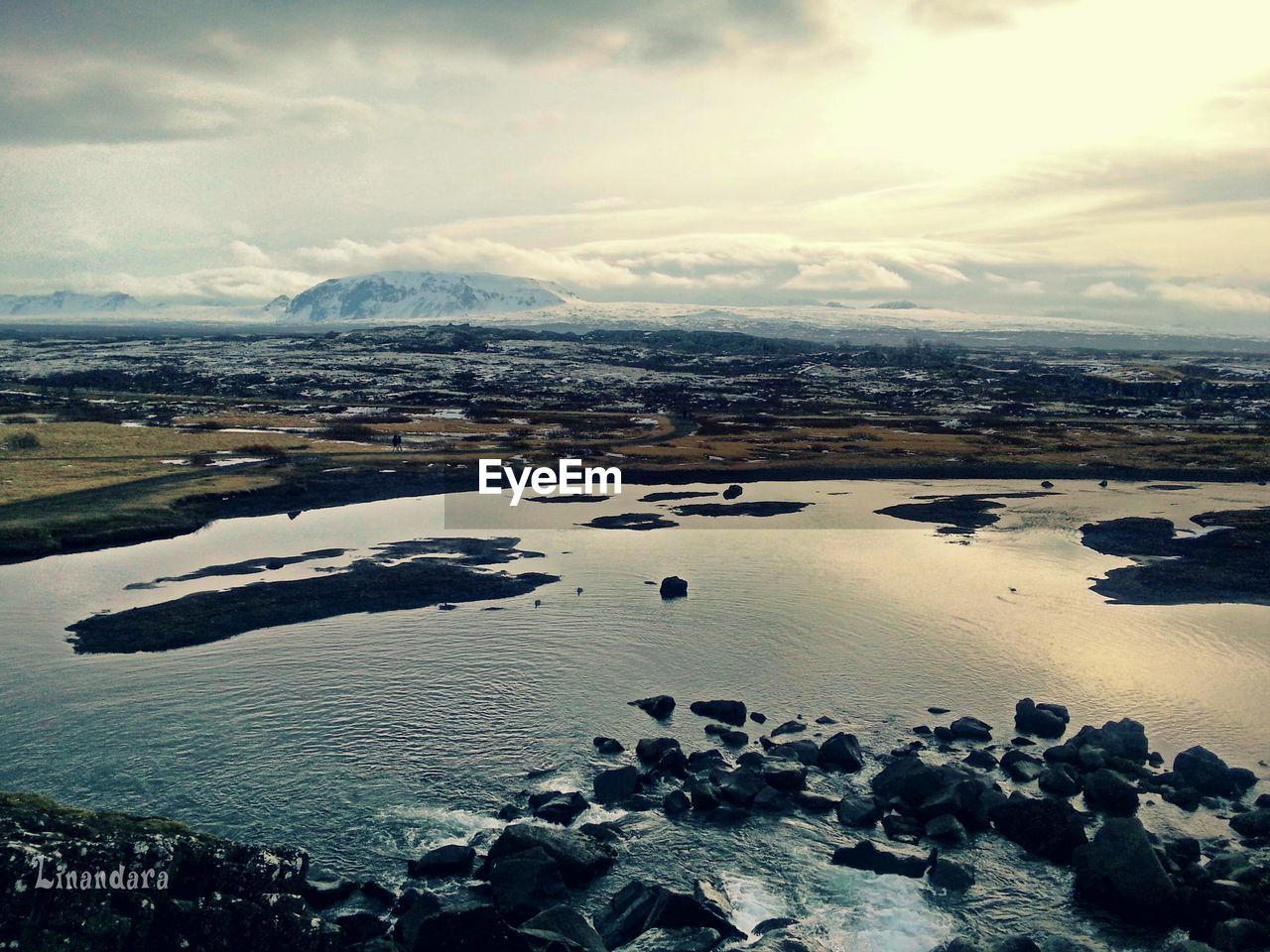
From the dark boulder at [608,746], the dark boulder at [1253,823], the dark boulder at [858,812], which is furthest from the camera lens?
the dark boulder at [608,746]

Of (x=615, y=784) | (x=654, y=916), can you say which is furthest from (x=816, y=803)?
(x=654, y=916)

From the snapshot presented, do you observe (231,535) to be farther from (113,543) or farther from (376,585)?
(376,585)

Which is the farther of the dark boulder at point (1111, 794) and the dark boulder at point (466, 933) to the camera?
the dark boulder at point (1111, 794)

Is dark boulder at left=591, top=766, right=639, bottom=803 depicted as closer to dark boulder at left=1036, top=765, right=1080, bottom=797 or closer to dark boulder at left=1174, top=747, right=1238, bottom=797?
dark boulder at left=1036, top=765, right=1080, bottom=797

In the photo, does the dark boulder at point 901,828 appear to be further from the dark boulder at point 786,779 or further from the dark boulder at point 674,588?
the dark boulder at point 674,588

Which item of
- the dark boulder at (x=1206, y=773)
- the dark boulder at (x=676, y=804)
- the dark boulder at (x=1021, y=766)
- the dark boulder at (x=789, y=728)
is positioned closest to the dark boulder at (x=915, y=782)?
the dark boulder at (x=1021, y=766)

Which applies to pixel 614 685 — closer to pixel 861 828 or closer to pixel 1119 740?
pixel 861 828

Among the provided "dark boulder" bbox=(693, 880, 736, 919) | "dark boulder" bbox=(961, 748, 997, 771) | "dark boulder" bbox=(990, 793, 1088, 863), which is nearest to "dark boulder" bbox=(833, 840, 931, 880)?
"dark boulder" bbox=(990, 793, 1088, 863)
